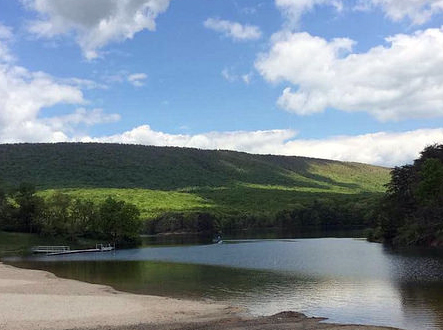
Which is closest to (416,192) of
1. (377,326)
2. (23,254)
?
(377,326)

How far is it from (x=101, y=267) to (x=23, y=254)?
139 feet

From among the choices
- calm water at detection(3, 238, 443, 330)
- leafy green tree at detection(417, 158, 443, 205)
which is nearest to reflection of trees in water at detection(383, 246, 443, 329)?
calm water at detection(3, 238, 443, 330)

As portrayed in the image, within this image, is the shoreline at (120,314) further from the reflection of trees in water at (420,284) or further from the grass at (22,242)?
the grass at (22,242)

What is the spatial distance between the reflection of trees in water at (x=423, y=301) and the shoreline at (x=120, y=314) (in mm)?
5535

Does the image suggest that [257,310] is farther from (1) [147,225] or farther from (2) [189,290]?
(1) [147,225]

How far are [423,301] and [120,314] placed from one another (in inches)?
892

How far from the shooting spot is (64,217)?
437 ft

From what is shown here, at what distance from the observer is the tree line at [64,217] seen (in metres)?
127

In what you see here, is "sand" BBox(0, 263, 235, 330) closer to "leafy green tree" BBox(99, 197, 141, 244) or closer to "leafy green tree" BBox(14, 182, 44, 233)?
"leafy green tree" BBox(14, 182, 44, 233)

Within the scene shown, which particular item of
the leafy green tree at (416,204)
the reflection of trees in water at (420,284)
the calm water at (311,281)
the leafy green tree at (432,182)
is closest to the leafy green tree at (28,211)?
the calm water at (311,281)

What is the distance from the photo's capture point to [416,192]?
101 metres

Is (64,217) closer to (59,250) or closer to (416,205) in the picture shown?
(59,250)

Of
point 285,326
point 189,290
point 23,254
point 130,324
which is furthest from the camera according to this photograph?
point 23,254

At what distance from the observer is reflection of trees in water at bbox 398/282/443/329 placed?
33250 millimetres
